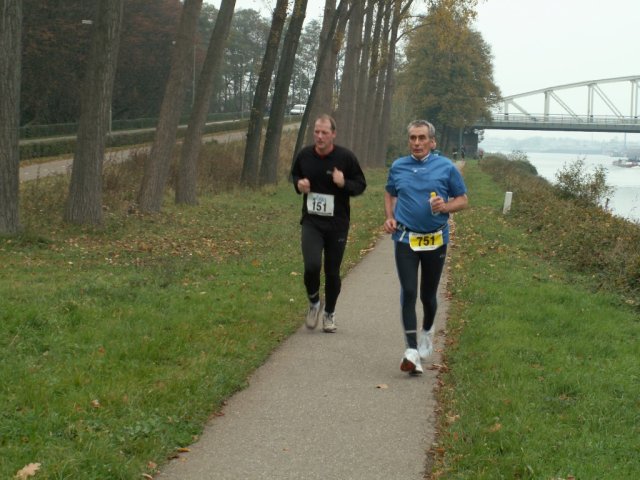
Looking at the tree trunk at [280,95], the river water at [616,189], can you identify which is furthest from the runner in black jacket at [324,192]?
the tree trunk at [280,95]

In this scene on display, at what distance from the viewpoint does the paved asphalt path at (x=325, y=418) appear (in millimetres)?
5332

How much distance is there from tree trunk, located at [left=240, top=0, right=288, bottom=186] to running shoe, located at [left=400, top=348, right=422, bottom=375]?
20.8 metres

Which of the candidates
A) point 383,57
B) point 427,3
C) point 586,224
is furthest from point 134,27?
point 586,224

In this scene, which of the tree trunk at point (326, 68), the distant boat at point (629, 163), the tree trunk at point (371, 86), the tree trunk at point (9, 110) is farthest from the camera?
the distant boat at point (629, 163)

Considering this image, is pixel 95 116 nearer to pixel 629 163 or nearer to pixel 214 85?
pixel 214 85

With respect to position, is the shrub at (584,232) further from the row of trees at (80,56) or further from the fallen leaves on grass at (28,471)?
the row of trees at (80,56)

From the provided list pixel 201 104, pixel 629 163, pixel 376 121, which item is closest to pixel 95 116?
pixel 201 104

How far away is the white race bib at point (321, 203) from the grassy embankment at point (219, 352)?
Result: 1235 mm

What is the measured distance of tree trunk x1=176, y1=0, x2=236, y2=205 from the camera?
862 inches

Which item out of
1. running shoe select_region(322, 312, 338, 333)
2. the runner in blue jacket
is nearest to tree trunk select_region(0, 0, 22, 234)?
running shoe select_region(322, 312, 338, 333)

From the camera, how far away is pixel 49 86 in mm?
52156

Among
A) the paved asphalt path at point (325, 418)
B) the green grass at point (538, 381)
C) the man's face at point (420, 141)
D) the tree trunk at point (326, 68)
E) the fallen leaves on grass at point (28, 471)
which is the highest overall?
the tree trunk at point (326, 68)

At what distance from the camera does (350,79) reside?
124ft

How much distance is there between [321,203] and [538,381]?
2.80 m
